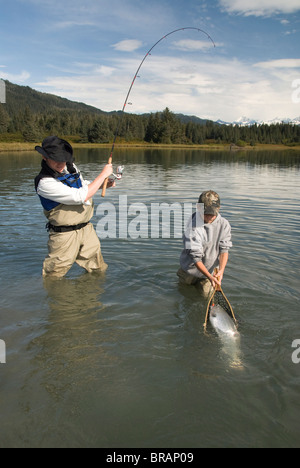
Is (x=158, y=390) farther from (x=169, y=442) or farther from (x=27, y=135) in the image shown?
(x=27, y=135)

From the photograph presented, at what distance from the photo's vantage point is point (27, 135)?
10794cm

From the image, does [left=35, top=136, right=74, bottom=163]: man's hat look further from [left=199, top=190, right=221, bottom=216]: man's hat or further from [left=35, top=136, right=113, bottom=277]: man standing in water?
[left=199, top=190, right=221, bottom=216]: man's hat

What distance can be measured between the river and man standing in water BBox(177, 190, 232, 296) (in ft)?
2.53

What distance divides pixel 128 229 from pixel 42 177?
19.2ft

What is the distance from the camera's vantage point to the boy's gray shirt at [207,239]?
18.5 ft

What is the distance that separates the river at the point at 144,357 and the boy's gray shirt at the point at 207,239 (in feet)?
2.97

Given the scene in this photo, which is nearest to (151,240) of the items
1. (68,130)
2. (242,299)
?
(242,299)

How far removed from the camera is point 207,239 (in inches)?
227

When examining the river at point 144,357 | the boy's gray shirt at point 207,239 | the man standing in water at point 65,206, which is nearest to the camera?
the river at point 144,357
